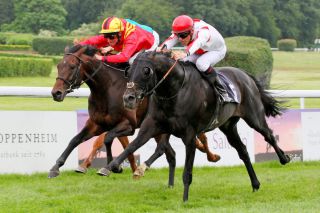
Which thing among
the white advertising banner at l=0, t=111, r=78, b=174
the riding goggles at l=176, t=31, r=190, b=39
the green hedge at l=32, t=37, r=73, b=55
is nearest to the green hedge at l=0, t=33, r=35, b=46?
the green hedge at l=32, t=37, r=73, b=55

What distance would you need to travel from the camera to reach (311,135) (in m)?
10.5

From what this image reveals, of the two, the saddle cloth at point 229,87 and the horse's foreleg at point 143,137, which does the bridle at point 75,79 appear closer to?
the horse's foreleg at point 143,137

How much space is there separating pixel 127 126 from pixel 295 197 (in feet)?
6.09

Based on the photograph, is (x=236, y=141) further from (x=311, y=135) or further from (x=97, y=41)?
(x=311, y=135)

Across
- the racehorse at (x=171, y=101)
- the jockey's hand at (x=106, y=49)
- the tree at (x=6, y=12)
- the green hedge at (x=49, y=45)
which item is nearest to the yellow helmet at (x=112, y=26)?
the jockey's hand at (x=106, y=49)

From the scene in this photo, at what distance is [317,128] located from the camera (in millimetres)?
10453

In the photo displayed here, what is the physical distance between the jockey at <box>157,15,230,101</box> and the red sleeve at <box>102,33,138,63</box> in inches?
25.5

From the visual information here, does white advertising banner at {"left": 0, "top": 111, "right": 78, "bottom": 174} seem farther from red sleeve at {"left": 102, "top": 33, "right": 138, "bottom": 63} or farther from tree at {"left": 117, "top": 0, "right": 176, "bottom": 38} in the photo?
tree at {"left": 117, "top": 0, "right": 176, "bottom": 38}

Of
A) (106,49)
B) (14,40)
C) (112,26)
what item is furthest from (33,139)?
(14,40)

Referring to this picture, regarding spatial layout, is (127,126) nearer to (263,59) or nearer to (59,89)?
(59,89)

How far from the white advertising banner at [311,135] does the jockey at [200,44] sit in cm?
347

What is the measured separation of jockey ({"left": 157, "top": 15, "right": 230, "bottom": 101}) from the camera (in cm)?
670

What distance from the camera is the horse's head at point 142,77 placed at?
6.05 m

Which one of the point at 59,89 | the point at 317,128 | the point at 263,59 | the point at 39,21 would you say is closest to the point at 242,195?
the point at 59,89
